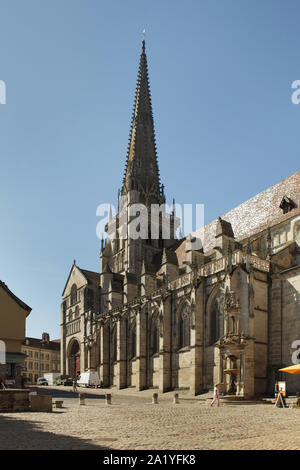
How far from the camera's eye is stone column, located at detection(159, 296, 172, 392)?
3334 cm

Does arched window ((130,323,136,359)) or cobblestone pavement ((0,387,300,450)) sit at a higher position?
cobblestone pavement ((0,387,300,450))

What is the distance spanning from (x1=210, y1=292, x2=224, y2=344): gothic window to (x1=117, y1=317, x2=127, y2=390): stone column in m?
13.4

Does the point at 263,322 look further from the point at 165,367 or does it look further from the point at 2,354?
the point at 2,354

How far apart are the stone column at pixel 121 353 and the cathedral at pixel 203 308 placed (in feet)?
0.29

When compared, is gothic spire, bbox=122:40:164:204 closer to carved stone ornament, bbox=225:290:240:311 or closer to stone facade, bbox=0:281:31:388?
carved stone ornament, bbox=225:290:240:311

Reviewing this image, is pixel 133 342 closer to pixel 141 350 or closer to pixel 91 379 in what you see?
pixel 141 350

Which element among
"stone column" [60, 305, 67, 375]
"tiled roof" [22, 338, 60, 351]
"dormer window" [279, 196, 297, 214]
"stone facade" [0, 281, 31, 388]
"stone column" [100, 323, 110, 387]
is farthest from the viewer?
"tiled roof" [22, 338, 60, 351]

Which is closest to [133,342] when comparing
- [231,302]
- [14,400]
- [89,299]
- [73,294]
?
[89,299]

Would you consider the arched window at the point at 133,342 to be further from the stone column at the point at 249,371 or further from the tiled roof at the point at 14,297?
the tiled roof at the point at 14,297

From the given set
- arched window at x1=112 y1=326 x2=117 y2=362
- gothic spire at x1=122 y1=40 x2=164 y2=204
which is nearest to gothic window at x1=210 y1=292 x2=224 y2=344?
arched window at x1=112 y1=326 x2=117 y2=362


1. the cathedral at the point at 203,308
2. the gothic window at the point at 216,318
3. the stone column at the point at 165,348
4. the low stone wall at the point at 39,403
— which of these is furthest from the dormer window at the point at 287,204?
the low stone wall at the point at 39,403

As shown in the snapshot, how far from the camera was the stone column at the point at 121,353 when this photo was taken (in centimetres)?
4069

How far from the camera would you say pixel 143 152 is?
201 ft
